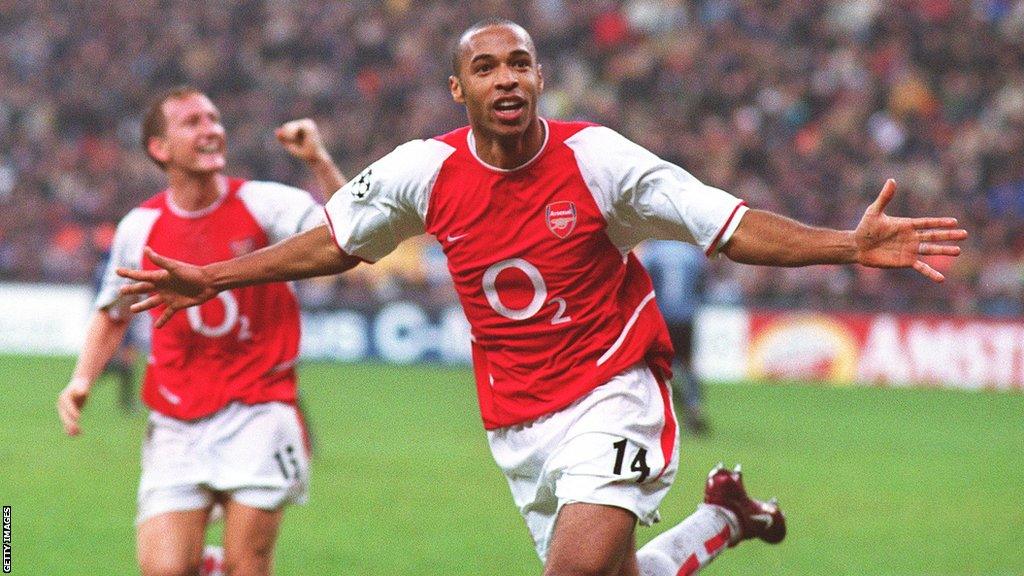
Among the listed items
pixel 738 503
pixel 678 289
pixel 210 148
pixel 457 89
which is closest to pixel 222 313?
pixel 210 148

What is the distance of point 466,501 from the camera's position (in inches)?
404

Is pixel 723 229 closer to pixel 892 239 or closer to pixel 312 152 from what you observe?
pixel 892 239

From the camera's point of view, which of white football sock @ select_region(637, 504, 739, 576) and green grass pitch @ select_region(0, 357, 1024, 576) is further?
green grass pitch @ select_region(0, 357, 1024, 576)

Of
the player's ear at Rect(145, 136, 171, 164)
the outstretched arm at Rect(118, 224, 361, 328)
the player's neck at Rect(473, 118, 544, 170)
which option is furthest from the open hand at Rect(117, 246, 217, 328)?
the player's ear at Rect(145, 136, 171, 164)

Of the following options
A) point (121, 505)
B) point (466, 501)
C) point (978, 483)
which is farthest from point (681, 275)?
point (121, 505)

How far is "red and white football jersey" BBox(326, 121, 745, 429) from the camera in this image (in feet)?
16.2

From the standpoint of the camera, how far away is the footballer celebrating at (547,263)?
484cm

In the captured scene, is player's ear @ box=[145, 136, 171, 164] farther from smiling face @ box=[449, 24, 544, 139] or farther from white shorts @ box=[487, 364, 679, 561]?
white shorts @ box=[487, 364, 679, 561]

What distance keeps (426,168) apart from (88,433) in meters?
9.31

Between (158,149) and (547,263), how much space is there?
2259 millimetres

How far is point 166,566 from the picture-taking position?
5.67 metres

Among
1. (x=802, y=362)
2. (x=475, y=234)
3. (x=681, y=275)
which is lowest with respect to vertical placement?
(x=802, y=362)

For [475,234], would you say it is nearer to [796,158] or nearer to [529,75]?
[529,75]

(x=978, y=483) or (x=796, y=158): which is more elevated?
Answer: (x=796, y=158)
